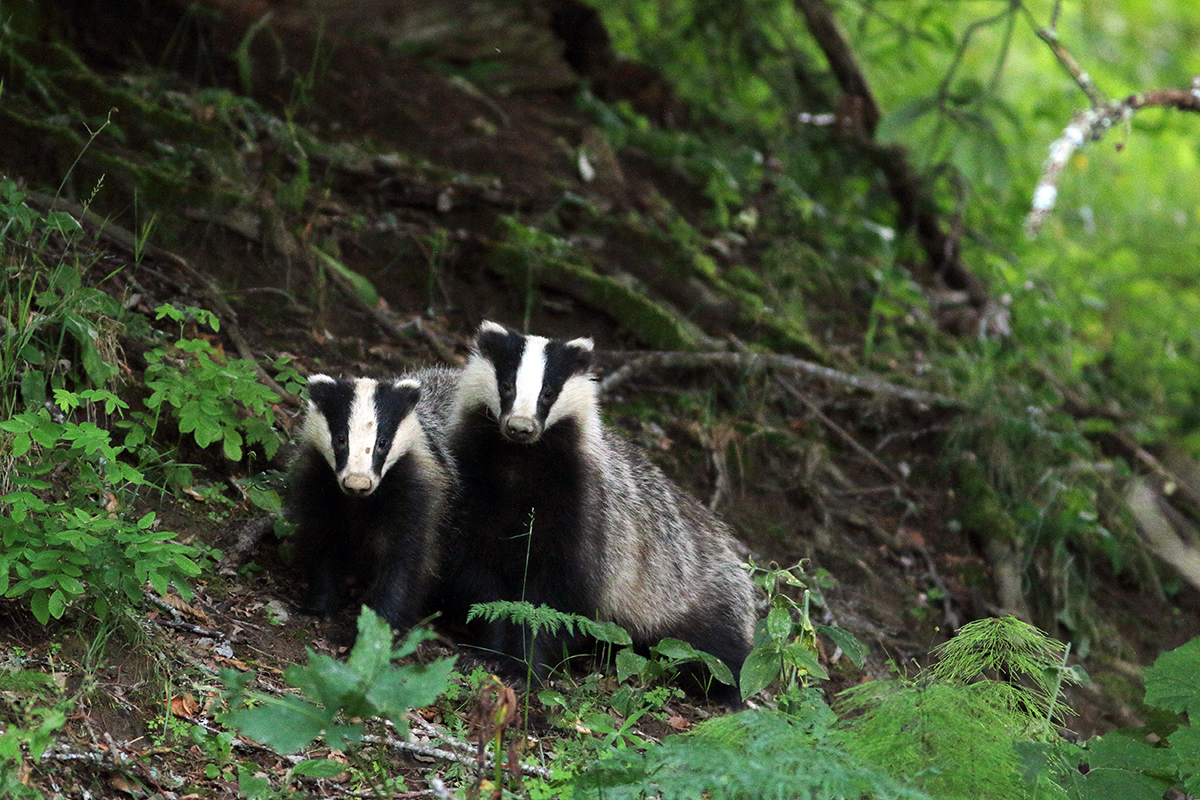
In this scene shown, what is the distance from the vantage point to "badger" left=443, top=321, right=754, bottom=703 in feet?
13.4

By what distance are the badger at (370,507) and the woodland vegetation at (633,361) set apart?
0.49ft

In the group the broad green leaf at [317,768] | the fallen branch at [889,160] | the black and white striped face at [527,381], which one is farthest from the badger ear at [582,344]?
the fallen branch at [889,160]

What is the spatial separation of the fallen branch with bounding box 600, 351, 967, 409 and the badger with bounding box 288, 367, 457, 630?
1.69 metres

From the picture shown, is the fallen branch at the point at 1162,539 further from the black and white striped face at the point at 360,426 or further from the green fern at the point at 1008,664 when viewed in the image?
the black and white striped face at the point at 360,426

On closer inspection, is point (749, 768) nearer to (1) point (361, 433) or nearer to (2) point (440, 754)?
(2) point (440, 754)

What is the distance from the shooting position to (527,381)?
406 cm

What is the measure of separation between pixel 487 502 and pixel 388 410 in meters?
0.48

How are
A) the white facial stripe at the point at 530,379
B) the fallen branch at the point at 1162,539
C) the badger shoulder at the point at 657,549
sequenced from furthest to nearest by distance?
the fallen branch at the point at 1162,539 → the badger shoulder at the point at 657,549 → the white facial stripe at the point at 530,379

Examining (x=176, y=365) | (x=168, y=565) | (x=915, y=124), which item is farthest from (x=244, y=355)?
(x=915, y=124)

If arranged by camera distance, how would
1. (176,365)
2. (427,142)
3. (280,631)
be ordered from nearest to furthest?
(280,631) < (176,365) < (427,142)

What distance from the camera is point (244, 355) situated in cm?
481

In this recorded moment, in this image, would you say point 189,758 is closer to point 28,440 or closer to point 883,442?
point 28,440

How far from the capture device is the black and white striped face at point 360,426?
381 centimetres

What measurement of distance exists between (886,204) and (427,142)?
3466mm
